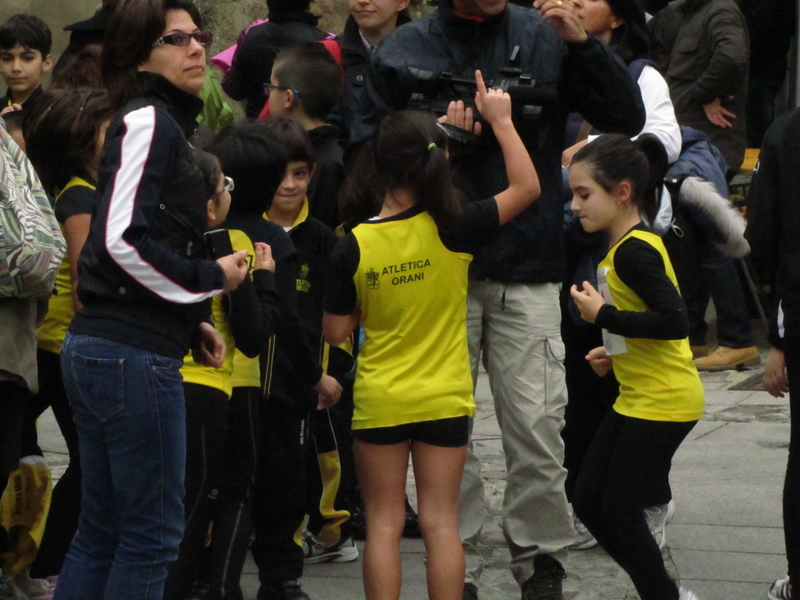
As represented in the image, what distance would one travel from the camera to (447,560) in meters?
3.60

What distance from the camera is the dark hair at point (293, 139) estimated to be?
4.23 m

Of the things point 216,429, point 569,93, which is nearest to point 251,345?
point 216,429

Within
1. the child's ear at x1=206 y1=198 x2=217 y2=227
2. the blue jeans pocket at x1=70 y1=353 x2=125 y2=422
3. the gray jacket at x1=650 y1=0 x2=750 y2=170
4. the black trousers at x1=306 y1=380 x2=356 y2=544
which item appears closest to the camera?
the blue jeans pocket at x1=70 y1=353 x2=125 y2=422

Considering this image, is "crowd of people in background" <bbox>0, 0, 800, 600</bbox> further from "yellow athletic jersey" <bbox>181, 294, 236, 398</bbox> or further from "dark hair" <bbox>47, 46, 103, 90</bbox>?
"dark hair" <bbox>47, 46, 103, 90</bbox>

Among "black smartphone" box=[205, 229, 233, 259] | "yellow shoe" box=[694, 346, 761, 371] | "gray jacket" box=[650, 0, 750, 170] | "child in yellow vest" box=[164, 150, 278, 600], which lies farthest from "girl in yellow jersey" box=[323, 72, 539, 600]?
"gray jacket" box=[650, 0, 750, 170]

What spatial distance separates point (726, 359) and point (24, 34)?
14.5 ft

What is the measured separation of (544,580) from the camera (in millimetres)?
4078

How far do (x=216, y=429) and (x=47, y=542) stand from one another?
36.0 inches

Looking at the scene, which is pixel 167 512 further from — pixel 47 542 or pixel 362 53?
pixel 362 53

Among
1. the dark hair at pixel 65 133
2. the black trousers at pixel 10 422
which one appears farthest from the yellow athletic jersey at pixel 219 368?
the dark hair at pixel 65 133

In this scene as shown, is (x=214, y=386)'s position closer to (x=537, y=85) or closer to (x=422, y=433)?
(x=422, y=433)

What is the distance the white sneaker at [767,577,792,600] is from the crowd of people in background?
22 centimetres

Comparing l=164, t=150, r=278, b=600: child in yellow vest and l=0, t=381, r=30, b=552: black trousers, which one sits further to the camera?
l=0, t=381, r=30, b=552: black trousers

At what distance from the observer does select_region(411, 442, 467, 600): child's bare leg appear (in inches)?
141
